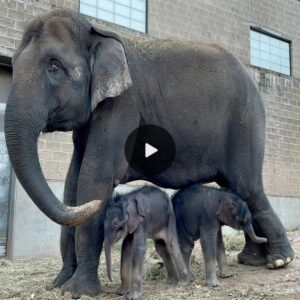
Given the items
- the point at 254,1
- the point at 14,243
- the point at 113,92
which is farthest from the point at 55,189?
the point at 254,1

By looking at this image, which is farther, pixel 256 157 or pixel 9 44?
pixel 9 44

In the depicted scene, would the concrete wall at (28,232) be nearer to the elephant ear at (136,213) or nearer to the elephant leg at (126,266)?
the elephant leg at (126,266)

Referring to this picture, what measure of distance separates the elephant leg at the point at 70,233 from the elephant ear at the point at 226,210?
1.13 m

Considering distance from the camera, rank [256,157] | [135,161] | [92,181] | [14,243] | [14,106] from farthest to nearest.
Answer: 1. [14,243]
2. [256,157]
3. [135,161]
4. [92,181]
5. [14,106]

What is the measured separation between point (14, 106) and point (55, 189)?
514 centimetres

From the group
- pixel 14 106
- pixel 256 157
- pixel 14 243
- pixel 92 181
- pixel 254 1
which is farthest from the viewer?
pixel 254 1

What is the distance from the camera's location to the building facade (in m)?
8.17

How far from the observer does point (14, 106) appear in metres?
3.49

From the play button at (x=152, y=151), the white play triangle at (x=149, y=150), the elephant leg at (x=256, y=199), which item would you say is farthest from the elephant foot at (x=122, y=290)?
the elephant leg at (x=256, y=199)

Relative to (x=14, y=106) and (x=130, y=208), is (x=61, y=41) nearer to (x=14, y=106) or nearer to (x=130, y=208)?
(x=14, y=106)

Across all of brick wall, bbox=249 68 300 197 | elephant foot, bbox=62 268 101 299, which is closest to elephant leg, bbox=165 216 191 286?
elephant foot, bbox=62 268 101 299

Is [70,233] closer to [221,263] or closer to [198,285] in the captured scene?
[198,285]

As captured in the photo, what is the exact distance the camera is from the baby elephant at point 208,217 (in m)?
3.96

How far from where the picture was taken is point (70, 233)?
4.19 m
